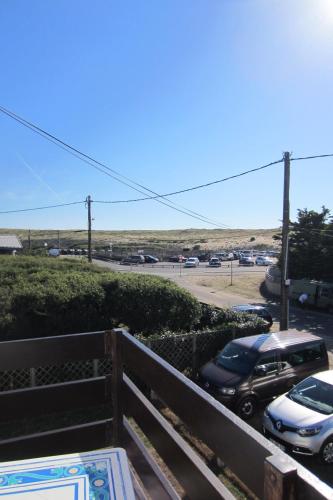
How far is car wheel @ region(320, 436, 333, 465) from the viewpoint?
6.70 m

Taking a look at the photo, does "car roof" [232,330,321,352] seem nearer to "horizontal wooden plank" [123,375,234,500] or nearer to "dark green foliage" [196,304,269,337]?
"dark green foliage" [196,304,269,337]

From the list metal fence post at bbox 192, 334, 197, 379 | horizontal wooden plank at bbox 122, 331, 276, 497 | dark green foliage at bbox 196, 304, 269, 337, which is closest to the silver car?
metal fence post at bbox 192, 334, 197, 379

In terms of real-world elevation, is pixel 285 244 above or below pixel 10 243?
above

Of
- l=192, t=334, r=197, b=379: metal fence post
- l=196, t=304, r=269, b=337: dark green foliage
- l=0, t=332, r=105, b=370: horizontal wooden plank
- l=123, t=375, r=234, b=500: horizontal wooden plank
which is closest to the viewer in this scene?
l=123, t=375, r=234, b=500: horizontal wooden plank

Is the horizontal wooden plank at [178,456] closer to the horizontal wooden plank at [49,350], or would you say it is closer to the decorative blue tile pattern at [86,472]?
the decorative blue tile pattern at [86,472]

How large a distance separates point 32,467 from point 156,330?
370 inches

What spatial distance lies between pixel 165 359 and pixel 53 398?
7.49 m

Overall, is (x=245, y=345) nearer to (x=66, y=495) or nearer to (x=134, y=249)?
(x=66, y=495)

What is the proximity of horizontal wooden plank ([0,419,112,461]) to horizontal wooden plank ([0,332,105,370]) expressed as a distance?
1.51 feet

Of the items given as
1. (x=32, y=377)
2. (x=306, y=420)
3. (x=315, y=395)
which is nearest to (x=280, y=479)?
(x=306, y=420)

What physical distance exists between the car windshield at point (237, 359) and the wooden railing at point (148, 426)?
6544 millimetres

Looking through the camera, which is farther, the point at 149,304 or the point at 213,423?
the point at 149,304

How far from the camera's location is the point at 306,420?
6.97 m

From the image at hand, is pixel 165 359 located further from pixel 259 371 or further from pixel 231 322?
pixel 231 322
